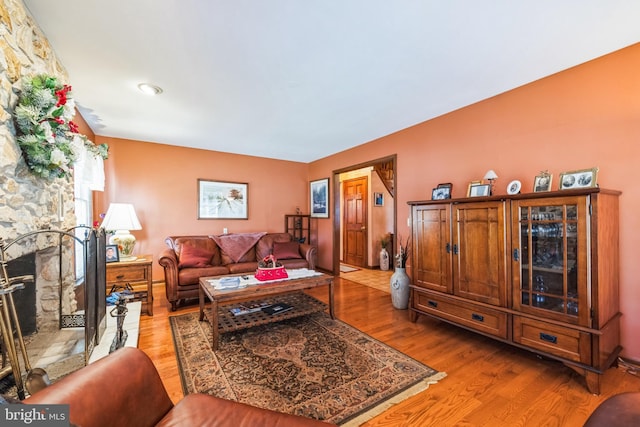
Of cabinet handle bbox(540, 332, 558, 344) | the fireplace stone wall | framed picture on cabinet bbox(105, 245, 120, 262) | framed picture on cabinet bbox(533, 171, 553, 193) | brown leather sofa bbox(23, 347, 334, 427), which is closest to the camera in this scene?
brown leather sofa bbox(23, 347, 334, 427)

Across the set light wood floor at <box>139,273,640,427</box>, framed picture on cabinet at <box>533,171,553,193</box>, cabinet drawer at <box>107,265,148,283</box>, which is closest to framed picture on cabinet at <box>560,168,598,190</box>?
framed picture on cabinet at <box>533,171,553,193</box>

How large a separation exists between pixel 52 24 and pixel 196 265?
274cm

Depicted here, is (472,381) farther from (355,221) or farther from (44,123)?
(355,221)

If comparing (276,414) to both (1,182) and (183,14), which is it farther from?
(183,14)

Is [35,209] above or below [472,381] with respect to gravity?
above

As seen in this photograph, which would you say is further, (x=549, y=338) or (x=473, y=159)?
(x=473, y=159)

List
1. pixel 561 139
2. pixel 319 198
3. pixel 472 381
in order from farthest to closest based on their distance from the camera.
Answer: pixel 319 198, pixel 561 139, pixel 472 381

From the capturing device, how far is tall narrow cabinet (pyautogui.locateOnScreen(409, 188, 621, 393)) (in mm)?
1786

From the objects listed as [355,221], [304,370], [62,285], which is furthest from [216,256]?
[355,221]

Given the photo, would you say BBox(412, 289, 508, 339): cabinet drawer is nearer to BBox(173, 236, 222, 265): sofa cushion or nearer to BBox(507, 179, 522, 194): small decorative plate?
BBox(507, 179, 522, 194): small decorative plate

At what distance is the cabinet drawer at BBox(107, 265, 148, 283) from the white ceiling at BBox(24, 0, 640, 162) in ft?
5.88

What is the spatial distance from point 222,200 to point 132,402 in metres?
4.12

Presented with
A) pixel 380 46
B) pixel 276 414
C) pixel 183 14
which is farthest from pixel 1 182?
pixel 380 46

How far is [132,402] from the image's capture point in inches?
38.9
